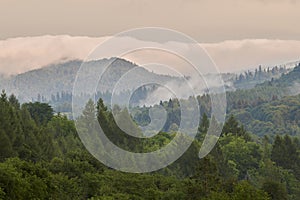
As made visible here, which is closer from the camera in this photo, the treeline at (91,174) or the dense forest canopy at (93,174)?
the treeline at (91,174)

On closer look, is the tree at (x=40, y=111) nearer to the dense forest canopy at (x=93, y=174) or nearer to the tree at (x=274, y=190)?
the dense forest canopy at (x=93, y=174)

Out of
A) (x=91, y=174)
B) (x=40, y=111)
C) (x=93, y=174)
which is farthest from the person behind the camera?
(x=40, y=111)

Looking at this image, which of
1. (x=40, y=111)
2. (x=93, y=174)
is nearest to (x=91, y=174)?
(x=93, y=174)

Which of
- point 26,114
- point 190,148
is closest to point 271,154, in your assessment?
point 190,148

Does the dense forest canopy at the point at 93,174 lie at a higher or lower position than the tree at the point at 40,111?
lower

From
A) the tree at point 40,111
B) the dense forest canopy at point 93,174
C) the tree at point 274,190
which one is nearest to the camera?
the dense forest canopy at point 93,174

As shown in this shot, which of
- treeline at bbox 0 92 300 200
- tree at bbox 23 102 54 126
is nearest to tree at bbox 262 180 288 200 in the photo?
treeline at bbox 0 92 300 200

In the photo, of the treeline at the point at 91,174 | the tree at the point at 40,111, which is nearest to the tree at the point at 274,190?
the treeline at the point at 91,174

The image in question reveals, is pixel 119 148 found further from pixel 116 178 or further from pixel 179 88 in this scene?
pixel 179 88

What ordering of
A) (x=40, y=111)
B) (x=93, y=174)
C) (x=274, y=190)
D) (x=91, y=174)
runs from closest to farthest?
(x=91, y=174) → (x=93, y=174) → (x=274, y=190) → (x=40, y=111)

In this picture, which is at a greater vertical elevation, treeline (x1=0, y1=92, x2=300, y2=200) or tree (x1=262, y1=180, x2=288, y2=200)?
treeline (x1=0, y1=92, x2=300, y2=200)

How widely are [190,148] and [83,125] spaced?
28.3 metres

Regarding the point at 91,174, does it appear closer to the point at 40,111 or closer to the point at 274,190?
the point at 274,190

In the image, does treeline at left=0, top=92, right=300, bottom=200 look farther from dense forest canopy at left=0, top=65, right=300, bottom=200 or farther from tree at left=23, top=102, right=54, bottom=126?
tree at left=23, top=102, right=54, bottom=126
